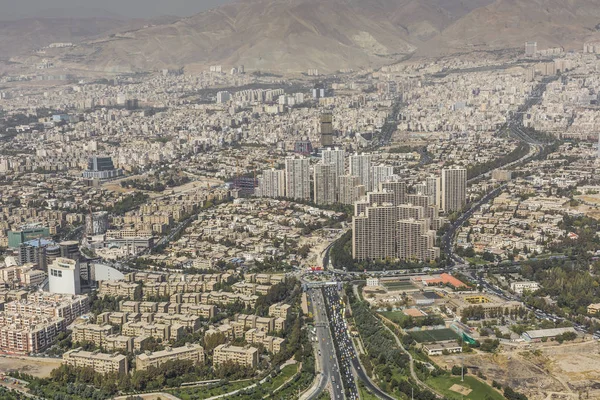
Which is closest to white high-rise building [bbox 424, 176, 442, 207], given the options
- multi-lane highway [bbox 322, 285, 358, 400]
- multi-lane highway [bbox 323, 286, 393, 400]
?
multi-lane highway [bbox 322, 285, 358, 400]

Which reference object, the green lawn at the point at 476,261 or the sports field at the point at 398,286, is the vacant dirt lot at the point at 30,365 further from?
the green lawn at the point at 476,261

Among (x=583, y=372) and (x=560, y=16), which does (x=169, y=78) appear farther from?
(x=583, y=372)

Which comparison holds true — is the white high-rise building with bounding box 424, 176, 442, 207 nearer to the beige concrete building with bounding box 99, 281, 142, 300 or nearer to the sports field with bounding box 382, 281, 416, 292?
the sports field with bounding box 382, 281, 416, 292

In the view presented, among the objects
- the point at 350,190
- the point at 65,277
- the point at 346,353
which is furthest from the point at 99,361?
the point at 350,190

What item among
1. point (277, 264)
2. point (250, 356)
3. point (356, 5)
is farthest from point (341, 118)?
point (356, 5)

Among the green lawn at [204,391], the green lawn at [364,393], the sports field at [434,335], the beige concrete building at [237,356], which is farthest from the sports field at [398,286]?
the green lawn at [204,391]

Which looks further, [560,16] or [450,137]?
[560,16]

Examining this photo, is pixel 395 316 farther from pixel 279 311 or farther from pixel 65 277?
pixel 65 277

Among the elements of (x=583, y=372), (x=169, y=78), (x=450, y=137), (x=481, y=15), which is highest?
(x=481, y=15)
